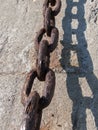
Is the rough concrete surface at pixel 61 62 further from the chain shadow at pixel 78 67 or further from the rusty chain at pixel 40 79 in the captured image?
the rusty chain at pixel 40 79

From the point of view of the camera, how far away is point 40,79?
5.59 ft

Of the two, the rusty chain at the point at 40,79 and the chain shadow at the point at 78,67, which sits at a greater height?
the rusty chain at the point at 40,79

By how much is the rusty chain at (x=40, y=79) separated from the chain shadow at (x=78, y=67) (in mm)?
201

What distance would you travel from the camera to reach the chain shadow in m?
1.84

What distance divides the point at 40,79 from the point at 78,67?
15.9 inches

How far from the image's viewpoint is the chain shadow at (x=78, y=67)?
184cm

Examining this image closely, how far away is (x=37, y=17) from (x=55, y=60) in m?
0.45

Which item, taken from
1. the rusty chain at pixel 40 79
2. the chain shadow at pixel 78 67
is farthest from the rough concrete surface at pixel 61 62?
the rusty chain at pixel 40 79

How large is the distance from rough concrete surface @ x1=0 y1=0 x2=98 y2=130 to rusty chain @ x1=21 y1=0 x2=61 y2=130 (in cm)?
21

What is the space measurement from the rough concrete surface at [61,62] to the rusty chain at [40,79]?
0.21 m

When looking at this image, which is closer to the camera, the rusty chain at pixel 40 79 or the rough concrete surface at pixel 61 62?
the rusty chain at pixel 40 79

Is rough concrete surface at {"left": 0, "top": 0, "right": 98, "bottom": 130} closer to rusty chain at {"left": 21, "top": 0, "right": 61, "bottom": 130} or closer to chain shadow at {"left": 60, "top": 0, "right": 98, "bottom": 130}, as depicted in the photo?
chain shadow at {"left": 60, "top": 0, "right": 98, "bottom": 130}

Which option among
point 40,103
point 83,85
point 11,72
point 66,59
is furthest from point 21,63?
point 40,103

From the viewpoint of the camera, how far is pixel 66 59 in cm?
212
